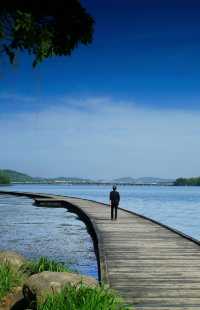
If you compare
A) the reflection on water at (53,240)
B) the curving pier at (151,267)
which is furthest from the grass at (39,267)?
the reflection on water at (53,240)

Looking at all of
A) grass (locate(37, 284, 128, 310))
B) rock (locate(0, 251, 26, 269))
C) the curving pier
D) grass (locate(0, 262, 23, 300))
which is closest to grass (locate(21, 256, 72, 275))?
rock (locate(0, 251, 26, 269))

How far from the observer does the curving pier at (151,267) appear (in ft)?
36.3

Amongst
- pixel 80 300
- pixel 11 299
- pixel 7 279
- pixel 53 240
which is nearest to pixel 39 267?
pixel 7 279

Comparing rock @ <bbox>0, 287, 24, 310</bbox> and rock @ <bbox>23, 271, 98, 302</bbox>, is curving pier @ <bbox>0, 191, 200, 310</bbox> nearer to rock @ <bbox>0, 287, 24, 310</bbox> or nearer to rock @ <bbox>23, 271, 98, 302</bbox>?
rock @ <bbox>23, 271, 98, 302</bbox>

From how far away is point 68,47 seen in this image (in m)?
11.4

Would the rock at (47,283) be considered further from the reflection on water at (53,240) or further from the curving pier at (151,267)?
the reflection on water at (53,240)

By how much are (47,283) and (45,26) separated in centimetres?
516

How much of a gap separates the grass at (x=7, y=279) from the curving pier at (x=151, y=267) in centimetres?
215

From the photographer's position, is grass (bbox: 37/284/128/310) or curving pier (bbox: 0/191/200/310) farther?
curving pier (bbox: 0/191/200/310)

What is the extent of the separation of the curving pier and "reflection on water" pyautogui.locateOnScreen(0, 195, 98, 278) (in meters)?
1.16

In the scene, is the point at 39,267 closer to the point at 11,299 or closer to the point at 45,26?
the point at 11,299

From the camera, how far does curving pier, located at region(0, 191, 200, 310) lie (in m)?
11.1

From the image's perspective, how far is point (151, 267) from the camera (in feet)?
48.3

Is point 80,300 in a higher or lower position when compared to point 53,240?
higher
